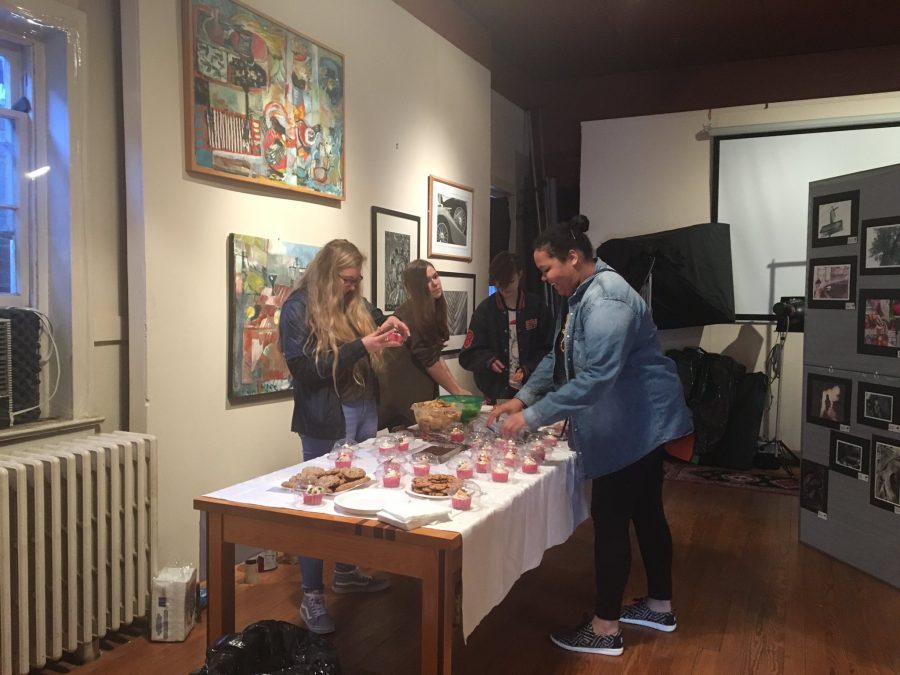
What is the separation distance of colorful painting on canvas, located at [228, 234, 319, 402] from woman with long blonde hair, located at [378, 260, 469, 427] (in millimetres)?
582

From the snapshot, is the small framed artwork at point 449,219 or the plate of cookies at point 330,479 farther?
the small framed artwork at point 449,219

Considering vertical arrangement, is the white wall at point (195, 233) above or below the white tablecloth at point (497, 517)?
above

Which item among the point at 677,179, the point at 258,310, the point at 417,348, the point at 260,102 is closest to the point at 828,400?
the point at 417,348

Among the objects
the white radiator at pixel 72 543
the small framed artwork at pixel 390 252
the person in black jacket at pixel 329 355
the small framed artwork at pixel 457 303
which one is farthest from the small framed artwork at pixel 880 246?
the white radiator at pixel 72 543

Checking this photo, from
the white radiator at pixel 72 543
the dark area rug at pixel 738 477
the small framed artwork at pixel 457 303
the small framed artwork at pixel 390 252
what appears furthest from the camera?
the small framed artwork at pixel 457 303

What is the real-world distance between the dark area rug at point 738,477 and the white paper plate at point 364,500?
11.8 ft

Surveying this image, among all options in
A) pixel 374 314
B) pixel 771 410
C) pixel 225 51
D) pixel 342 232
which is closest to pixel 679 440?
pixel 374 314

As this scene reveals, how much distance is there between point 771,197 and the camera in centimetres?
563

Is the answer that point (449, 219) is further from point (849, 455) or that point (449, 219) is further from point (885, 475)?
point (885, 475)

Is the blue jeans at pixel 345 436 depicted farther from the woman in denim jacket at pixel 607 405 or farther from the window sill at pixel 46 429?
the window sill at pixel 46 429

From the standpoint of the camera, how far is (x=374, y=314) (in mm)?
2893

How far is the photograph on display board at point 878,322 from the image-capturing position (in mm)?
3131

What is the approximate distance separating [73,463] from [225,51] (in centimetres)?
175

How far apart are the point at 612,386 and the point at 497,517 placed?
2.16 ft
